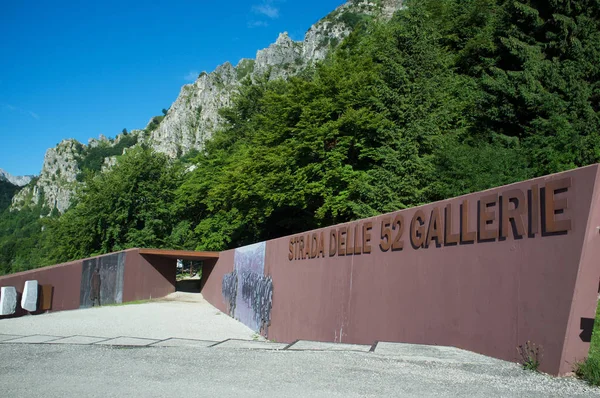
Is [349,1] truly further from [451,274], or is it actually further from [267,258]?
[451,274]

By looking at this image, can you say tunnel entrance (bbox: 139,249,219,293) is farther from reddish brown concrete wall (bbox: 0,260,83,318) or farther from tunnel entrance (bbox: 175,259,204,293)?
tunnel entrance (bbox: 175,259,204,293)

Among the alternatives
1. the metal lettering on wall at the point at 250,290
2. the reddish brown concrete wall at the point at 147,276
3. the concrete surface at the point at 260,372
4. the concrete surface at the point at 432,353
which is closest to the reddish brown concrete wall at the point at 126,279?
the reddish brown concrete wall at the point at 147,276

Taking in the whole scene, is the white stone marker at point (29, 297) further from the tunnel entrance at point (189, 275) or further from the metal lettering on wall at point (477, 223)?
the tunnel entrance at point (189, 275)

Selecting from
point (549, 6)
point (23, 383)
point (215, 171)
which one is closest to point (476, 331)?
point (23, 383)

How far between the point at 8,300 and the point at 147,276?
1058 cm

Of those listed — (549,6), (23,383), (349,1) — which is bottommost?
(23,383)

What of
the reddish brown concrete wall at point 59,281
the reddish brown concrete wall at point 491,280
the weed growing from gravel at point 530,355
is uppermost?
the reddish brown concrete wall at point 491,280

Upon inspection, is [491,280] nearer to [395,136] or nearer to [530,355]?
[530,355]

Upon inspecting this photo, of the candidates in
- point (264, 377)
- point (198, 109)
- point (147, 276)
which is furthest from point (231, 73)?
point (264, 377)

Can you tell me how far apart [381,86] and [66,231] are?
89.5 feet

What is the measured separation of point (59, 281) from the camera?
22.1 metres

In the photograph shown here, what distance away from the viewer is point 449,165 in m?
18.0

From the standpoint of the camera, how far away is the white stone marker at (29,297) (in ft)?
63.2

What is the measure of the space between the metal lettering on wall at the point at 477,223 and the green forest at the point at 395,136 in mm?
7243
